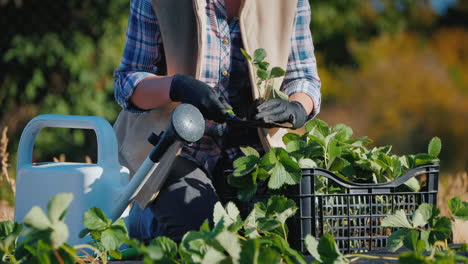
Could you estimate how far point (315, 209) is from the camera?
5.12ft

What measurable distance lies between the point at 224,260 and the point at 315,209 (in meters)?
0.48

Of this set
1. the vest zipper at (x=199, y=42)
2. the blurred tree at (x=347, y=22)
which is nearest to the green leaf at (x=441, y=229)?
the vest zipper at (x=199, y=42)

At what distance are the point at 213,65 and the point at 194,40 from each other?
0.10 m

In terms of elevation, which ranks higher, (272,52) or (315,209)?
(272,52)

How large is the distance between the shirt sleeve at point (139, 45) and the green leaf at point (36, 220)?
86cm

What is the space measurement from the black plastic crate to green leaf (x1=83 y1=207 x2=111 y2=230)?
1.35ft

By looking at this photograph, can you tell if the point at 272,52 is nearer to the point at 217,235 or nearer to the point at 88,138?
the point at 217,235

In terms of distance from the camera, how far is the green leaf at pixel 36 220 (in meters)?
1.10

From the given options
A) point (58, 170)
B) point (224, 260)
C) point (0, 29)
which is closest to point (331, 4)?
point (0, 29)

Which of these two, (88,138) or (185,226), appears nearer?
(185,226)

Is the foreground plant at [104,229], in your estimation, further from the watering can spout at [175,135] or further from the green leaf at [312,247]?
the green leaf at [312,247]

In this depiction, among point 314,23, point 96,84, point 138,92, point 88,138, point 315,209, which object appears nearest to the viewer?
point 315,209

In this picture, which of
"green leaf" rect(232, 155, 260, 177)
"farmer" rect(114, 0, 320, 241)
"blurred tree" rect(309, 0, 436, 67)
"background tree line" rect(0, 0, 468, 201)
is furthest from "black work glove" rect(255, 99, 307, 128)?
"blurred tree" rect(309, 0, 436, 67)

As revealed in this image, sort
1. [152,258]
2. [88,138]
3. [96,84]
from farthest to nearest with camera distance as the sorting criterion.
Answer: [88,138] < [96,84] < [152,258]
